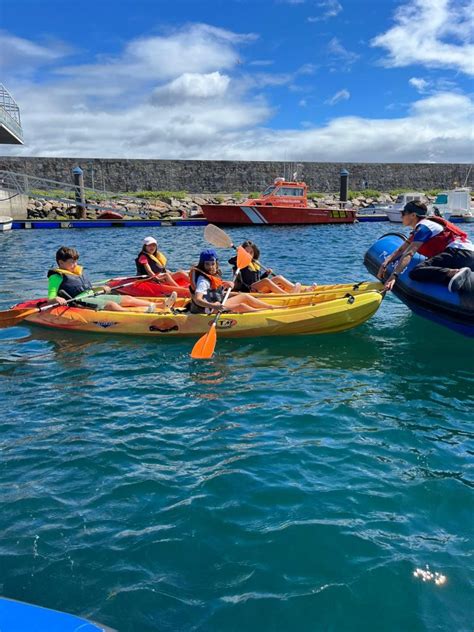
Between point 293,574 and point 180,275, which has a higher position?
point 180,275

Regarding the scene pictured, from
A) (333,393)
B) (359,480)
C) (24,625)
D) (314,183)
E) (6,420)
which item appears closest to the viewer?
(24,625)

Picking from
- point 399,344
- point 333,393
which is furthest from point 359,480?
point 399,344

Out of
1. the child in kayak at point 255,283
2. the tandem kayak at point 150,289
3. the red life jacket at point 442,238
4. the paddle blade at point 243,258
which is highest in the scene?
the red life jacket at point 442,238

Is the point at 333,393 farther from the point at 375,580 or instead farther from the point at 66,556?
the point at 66,556

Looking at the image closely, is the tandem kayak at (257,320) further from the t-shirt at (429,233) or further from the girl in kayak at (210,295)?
the t-shirt at (429,233)

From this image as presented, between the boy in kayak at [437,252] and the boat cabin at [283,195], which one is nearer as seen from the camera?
the boy in kayak at [437,252]

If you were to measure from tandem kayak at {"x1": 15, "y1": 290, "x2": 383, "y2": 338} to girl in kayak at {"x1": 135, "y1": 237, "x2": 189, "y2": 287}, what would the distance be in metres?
1.84

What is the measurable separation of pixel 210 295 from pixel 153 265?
2.37 metres

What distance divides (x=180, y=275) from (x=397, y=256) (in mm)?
3727

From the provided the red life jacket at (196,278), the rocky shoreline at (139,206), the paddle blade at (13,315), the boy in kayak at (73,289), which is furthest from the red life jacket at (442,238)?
the rocky shoreline at (139,206)

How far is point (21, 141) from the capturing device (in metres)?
28.0

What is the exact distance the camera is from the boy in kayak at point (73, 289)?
7.92 metres

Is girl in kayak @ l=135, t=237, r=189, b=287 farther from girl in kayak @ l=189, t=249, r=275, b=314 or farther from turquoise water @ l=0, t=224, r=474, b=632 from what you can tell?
turquoise water @ l=0, t=224, r=474, b=632

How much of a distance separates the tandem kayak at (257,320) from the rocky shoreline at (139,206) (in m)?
20.5
